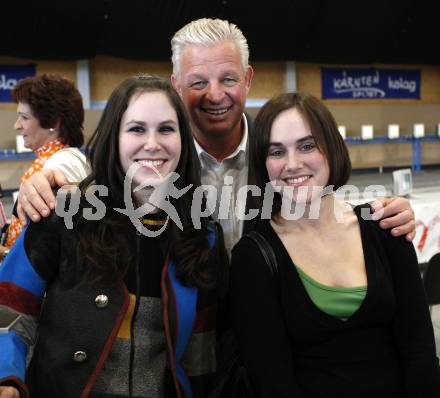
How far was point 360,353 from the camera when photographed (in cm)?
122

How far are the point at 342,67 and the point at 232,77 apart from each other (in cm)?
1132

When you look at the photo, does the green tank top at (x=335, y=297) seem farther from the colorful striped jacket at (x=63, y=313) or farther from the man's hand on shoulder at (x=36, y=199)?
the man's hand on shoulder at (x=36, y=199)

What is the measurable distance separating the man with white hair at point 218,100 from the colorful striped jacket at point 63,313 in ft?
1.92

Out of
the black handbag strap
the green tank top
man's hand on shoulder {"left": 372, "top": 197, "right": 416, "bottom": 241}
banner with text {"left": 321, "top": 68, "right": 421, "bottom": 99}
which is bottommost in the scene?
the green tank top

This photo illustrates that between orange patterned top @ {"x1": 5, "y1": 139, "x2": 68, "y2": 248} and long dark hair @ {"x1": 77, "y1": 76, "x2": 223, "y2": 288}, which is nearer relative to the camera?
long dark hair @ {"x1": 77, "y1": 76, "x2": 223, "y2": 288}

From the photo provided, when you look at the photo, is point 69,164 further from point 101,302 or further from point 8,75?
point 8,75

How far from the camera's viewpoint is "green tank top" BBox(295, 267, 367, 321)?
1.23 meters

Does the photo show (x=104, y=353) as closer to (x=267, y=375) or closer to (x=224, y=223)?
(x=267, y=375)

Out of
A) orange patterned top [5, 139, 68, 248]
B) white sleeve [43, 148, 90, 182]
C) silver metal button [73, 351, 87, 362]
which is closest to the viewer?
silver metal button [73, 351, 87, 362]

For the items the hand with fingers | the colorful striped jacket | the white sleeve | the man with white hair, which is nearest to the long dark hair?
the colorful striped jacket

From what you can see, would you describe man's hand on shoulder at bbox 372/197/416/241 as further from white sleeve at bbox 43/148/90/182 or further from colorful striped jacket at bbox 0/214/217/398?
white sleeve at bbox 43/148/90/182

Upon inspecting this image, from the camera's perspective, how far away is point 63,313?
115cm

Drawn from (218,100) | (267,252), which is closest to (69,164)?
(218,100)

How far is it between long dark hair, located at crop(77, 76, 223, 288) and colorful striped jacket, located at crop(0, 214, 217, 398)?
0.04 meters
